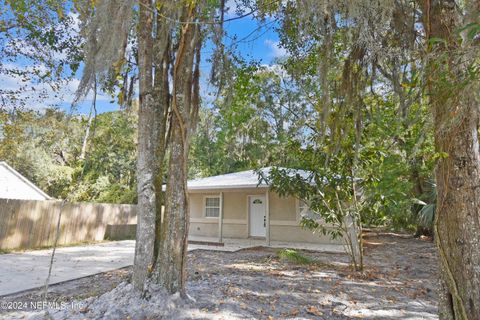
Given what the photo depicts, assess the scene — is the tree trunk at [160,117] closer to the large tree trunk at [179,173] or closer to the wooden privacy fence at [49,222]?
the large tree trunk at [179,173]

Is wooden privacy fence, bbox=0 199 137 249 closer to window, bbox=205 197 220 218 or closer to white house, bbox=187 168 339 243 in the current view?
white house, bbox=187 168 339 243

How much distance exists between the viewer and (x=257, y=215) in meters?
13.1

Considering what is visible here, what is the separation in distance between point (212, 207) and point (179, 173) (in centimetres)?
1036

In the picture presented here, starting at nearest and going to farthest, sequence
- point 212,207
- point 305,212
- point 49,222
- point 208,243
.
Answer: point 49,222, point 305,212, point 208,243, point 212,207

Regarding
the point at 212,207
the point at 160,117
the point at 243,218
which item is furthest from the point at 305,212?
the point at 160,117

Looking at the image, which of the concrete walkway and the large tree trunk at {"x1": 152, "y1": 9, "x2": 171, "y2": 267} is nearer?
the large tree trunk at {"x1": 152, "y1": 9, "x2": 171, "y2": 267}

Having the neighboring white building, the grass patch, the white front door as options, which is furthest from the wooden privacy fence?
the grass patch

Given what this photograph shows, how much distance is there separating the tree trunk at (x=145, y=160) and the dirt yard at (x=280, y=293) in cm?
47

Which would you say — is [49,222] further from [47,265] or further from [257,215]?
[257,215]

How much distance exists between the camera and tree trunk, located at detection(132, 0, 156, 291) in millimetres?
3828

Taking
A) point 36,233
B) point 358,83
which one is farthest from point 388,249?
point 36,233

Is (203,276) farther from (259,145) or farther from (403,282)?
(259,145)

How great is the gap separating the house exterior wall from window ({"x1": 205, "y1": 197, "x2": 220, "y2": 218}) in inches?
6.1

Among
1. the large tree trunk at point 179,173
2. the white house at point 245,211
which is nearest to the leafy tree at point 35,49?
the large tree trunk at point 179,173
